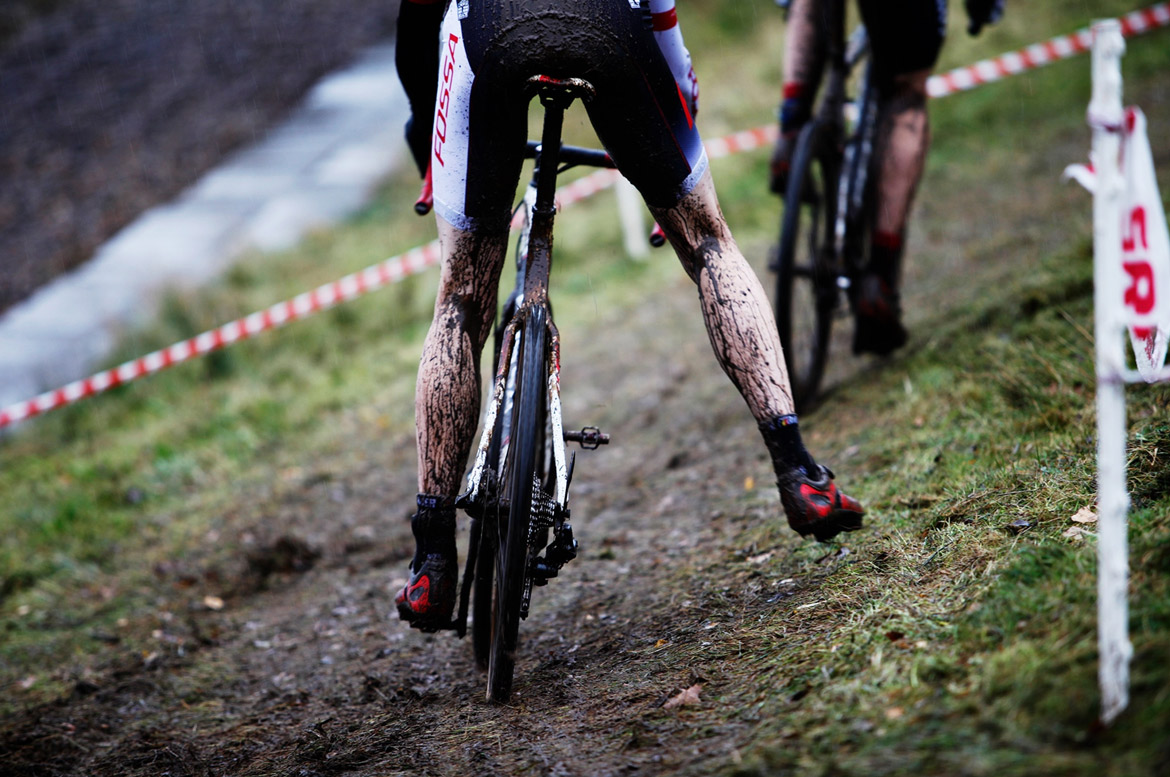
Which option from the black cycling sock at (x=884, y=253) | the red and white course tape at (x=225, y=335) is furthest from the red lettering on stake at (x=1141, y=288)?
the red and white course tape at (x=225, y=335)

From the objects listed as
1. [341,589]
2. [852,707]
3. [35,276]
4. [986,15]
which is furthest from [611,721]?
[35,276]

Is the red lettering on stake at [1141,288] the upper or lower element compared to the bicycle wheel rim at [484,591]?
upper

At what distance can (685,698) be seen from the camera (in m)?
2.12

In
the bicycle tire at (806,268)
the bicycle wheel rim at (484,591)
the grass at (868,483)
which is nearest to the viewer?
the grass at (868,483)

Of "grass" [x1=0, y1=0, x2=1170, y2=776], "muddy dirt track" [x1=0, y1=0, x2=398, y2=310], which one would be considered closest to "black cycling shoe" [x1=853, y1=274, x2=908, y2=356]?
"grass" [x1=0, y1=0, x2=1170, y2=776]

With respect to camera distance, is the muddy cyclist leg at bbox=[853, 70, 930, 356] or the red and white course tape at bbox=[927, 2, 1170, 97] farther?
the red and white course tape at bbox=[927, 2, 1170, 97]

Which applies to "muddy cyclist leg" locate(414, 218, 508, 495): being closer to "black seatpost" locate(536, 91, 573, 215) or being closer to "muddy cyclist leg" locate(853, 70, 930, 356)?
"black seatpost" locate(536, 91, 573, 215)

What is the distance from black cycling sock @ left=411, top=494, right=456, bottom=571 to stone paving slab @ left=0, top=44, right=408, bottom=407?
6.42 meters

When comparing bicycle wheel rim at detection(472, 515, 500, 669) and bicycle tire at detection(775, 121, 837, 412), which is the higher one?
bicycle tire at detection(775, 121, 837, 412)

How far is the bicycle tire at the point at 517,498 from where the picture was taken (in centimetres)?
216

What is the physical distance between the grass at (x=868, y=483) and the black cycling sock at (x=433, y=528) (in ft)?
2.33

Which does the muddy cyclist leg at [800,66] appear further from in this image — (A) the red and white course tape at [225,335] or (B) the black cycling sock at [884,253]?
(A) the red and white course tape at [225,335]

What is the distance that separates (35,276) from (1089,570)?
1050 cm

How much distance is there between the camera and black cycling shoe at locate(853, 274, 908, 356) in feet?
12.6
